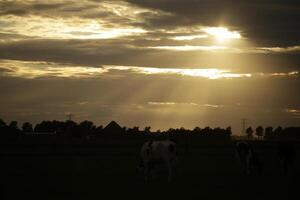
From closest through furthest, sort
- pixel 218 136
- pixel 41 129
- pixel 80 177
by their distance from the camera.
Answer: pixel 80 177, pixel 218 136, pixel 41 129

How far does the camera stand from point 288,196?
2080cm

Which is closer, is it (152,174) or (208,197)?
(208,197)

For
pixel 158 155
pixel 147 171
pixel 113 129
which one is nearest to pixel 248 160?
pixel 158 155

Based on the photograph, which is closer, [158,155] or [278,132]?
[158,155]

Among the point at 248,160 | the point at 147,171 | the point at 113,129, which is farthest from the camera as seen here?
the point at 113,129

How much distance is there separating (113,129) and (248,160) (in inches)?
3726

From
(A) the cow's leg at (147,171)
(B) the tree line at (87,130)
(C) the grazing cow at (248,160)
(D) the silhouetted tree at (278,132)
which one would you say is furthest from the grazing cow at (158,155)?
(D) the silhouetted tree at (278,132)

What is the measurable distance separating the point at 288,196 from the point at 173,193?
4.40 metres

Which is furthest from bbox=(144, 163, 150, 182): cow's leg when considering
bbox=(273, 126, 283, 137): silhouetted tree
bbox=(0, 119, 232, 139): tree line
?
bbox=(273, 126, 283, 137): silhouetted tree

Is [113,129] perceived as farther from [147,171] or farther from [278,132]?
[147,171]

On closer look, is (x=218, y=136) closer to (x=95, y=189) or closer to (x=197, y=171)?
(x=197, y=171)

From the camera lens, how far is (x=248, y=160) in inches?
1329

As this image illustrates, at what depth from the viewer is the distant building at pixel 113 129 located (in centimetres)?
12089

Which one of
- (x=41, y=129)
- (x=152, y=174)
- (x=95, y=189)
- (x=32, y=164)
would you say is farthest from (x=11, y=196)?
(x=41, y=129)
